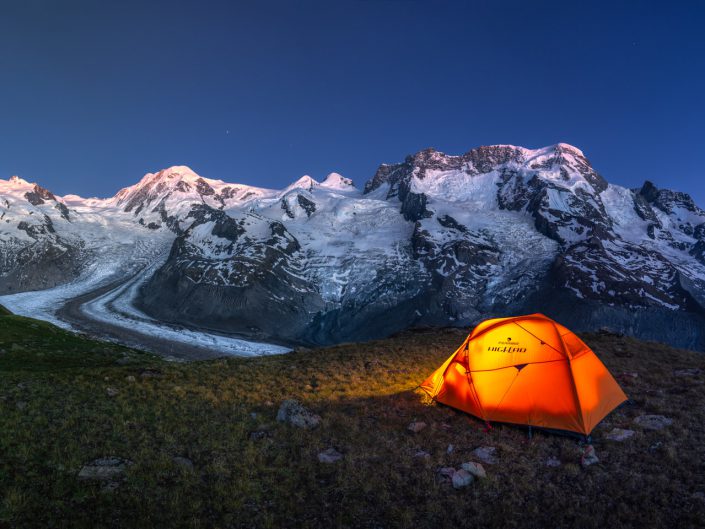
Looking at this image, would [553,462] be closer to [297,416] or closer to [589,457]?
[589,457]

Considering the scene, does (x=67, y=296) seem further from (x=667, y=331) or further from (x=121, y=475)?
(x=667, y=331)

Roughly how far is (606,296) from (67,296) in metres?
219

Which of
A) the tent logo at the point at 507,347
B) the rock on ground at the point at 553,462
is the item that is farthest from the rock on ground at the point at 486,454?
the tent logo at the point at 507,347

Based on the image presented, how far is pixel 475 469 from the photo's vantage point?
1144cm

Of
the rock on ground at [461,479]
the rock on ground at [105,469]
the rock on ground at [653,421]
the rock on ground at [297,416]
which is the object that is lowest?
the rock on ground at [105,469]

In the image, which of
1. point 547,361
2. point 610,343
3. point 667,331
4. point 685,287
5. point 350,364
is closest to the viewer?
point 547,361

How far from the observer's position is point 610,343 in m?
29.3

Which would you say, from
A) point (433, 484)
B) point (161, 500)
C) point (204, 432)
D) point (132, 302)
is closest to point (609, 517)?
point (433, 484)

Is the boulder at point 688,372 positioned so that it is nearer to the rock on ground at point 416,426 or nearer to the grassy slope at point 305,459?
the grassy slope at point 305,459

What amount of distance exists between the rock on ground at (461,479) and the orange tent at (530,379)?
433cm

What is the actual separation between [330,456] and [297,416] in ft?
9.44

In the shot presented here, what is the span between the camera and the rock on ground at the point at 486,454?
40.5 feet

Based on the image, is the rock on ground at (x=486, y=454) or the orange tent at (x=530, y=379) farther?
the orange tent at (x=530, y=379)

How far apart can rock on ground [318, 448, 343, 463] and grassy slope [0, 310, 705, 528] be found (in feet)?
1.01
